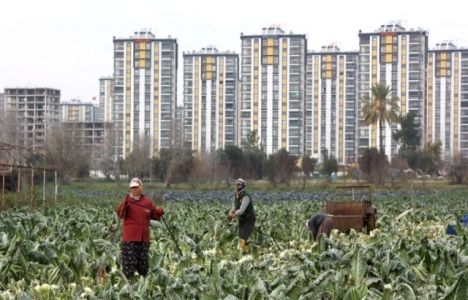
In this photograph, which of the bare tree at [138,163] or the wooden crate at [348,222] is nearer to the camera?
the wooden crate at [348,222]

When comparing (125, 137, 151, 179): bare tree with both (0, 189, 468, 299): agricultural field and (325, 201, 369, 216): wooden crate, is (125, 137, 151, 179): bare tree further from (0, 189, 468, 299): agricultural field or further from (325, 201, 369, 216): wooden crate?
(0, 189, 468, 299): agricultural field

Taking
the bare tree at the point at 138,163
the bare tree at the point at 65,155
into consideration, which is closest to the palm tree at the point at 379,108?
the bare tree at the point at 138,163

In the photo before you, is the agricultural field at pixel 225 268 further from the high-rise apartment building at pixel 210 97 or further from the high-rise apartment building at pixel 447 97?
the high-rise apartment building at pixel 447 97

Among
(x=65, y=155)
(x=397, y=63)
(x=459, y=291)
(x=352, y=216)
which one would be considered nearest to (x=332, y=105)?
(x=397, y=63)

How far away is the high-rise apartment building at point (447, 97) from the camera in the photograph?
133 metres

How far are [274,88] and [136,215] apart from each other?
375 ft

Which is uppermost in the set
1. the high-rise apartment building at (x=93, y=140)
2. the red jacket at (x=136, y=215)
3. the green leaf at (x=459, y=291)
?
the high-rise apartment building at (x=93, y=140)

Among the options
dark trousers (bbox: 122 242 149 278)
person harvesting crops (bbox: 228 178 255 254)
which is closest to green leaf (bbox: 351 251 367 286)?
dark trousers (bbox: 122 242 149 278)

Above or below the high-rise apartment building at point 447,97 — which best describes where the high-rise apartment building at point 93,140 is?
below

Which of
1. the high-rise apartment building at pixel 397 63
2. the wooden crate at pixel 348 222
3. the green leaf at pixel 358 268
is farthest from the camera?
the high-rise apartment building at pixel 397 63

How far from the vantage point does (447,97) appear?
135125 mm

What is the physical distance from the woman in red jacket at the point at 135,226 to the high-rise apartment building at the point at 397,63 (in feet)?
359

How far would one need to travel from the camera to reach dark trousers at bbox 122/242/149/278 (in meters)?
12.3

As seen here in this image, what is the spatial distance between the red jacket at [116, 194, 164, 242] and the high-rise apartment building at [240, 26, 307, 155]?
11008 cm
